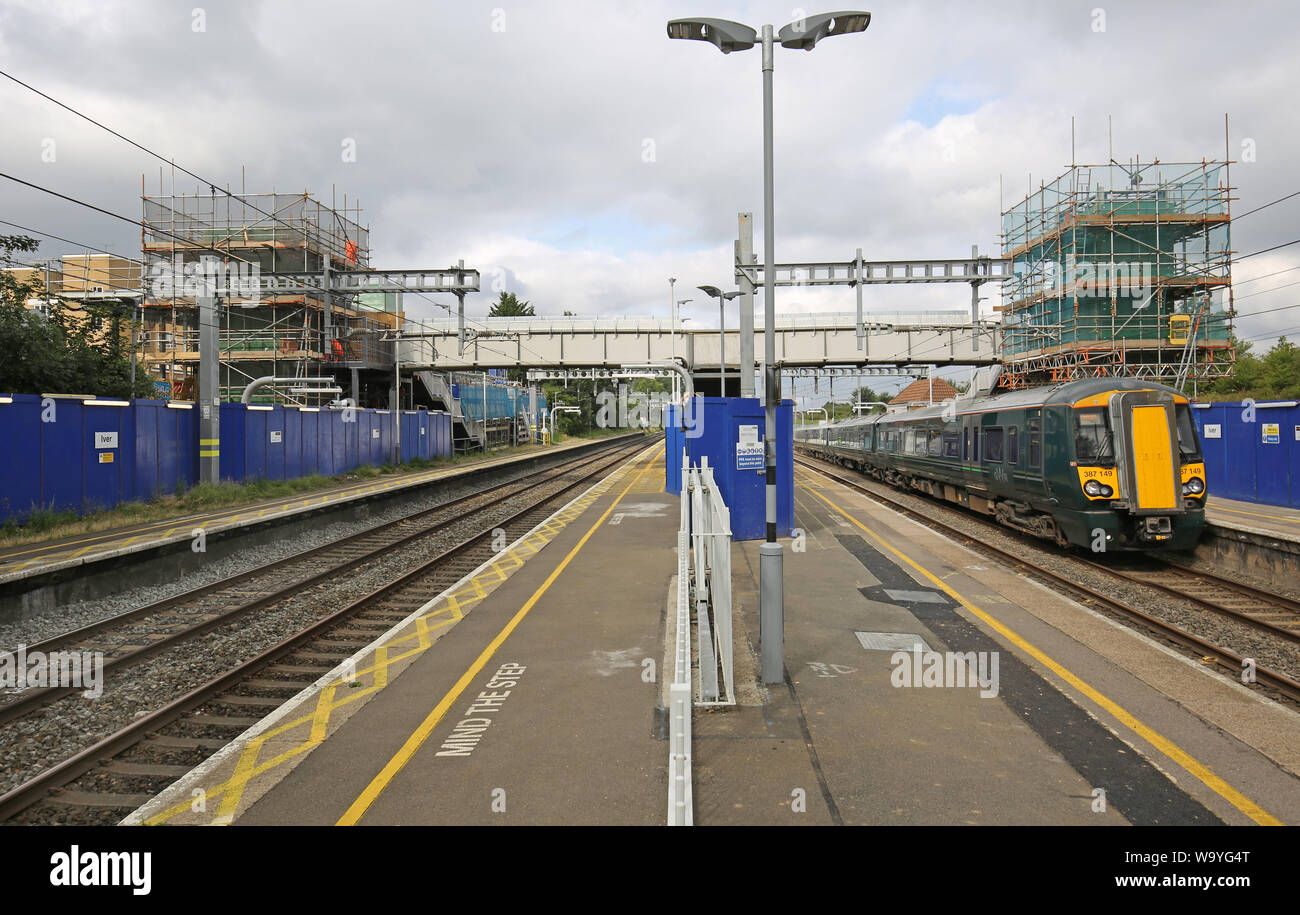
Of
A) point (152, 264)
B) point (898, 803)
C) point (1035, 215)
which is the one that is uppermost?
point (1035, 215)

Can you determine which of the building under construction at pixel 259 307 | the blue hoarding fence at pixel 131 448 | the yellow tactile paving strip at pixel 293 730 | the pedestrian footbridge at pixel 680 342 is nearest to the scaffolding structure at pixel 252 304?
the building under construction at pixel 259 307

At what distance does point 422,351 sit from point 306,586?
98.8 feet

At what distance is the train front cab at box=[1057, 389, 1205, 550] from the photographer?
1225cm

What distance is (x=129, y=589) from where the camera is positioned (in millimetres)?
11984

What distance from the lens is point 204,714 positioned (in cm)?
691

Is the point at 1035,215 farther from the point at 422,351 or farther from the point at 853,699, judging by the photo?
the point at 853,699

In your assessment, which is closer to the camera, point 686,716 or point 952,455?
point 686,716

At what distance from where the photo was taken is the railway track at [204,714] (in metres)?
5.26

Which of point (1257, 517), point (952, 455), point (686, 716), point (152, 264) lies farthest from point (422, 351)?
point (686, 716)

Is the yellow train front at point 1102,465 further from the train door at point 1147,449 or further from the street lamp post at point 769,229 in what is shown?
the street lamp post at point 769,229

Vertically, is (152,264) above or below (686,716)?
above

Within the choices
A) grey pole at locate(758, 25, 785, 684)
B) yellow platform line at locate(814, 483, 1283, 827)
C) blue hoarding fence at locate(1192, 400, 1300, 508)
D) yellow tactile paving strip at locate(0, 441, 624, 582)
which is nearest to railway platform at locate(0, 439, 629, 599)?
yellow tactile paving strip at locate(0, 441, 624, 582)

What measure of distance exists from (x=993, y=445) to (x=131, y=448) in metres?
21.1

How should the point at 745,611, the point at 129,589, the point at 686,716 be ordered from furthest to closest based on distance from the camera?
1. the point at 129,589
2. the point at 745,611
3. the point at 686,716
